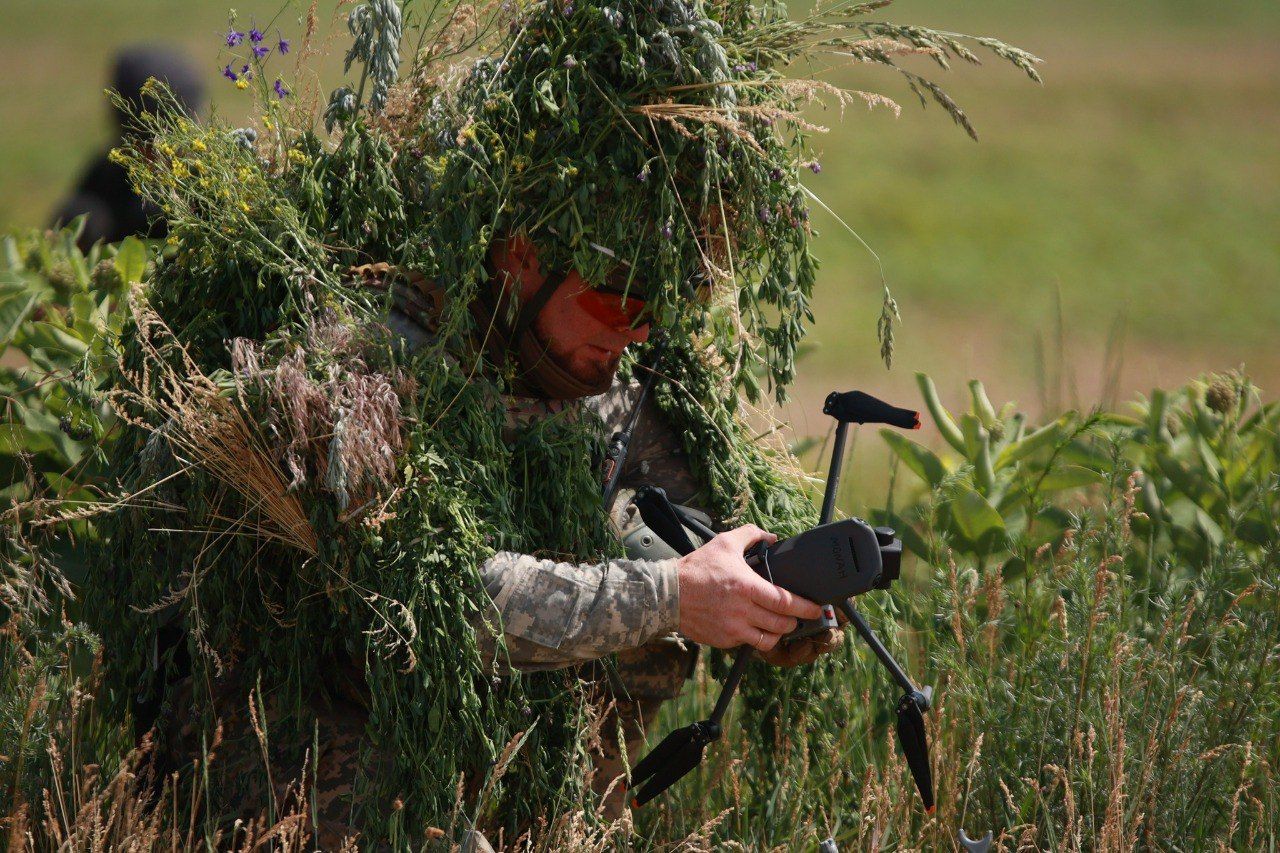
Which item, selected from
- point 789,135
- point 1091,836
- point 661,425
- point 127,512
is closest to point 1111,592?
point 1091,836

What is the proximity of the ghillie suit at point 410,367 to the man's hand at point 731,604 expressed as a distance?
0.29m

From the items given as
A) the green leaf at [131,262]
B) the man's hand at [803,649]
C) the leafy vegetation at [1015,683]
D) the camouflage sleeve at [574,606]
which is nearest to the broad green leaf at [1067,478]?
the leafy vegetation at [1015,683]

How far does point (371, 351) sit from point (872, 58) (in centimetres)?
107

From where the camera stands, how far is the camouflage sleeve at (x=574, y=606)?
2.37 m

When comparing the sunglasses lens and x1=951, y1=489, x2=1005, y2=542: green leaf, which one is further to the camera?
x1=951, y1=489, x2=1005, y2=542: green leaf

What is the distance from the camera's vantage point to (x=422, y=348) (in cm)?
248

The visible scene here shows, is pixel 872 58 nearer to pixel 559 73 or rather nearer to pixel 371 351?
pixel 559 73

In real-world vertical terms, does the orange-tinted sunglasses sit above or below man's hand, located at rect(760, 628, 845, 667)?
above

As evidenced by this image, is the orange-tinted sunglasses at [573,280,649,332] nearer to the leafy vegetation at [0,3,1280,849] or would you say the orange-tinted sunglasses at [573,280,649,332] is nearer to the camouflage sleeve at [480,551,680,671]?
the leafy vegetation at [0,3,1280,849]

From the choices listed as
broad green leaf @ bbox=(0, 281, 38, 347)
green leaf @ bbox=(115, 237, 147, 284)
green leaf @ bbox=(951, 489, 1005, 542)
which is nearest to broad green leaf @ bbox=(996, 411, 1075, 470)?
green leaf @ bbox=(951, 489, 1005, 542)

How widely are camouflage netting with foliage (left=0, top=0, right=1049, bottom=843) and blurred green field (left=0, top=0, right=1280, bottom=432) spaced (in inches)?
296

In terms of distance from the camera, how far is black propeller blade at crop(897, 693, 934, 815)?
2.49 m

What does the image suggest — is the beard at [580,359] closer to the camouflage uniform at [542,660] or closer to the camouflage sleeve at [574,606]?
the camouflage uniform at [542,660]

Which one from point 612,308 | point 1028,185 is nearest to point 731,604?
point 612,308
